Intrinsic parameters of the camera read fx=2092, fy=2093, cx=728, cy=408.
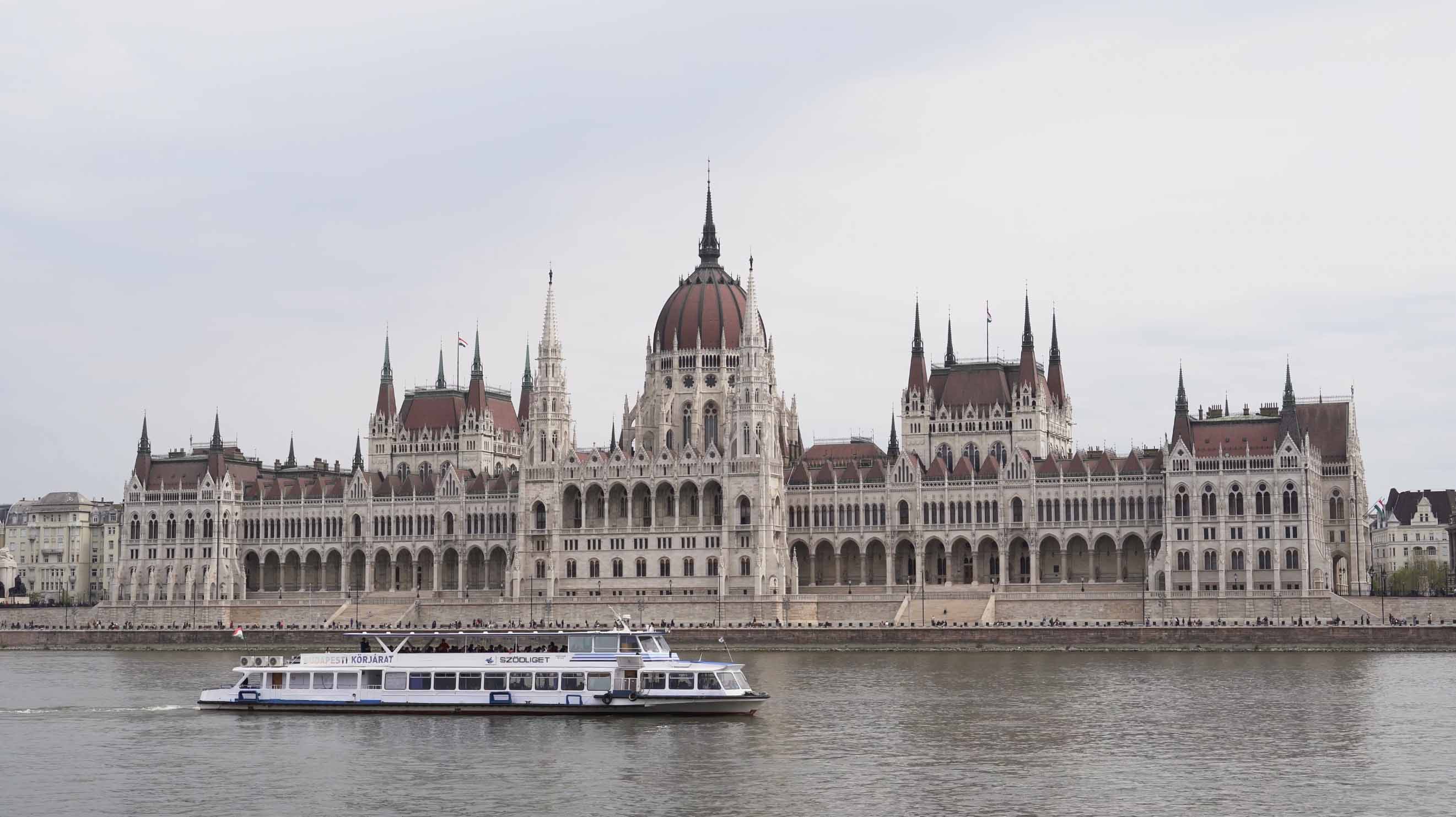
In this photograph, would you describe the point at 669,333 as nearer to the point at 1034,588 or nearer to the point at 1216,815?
the point at 1034,588

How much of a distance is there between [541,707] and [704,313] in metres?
89.9

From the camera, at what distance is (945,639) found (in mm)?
121562

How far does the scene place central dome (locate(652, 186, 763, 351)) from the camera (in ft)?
528

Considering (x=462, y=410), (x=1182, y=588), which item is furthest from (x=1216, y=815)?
(x=462, y=410)

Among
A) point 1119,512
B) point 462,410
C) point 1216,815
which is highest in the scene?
point 462,410

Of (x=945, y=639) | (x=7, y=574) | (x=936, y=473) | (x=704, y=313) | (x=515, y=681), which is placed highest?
(x=704, y=313)

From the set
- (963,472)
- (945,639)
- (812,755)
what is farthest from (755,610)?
(812,755)

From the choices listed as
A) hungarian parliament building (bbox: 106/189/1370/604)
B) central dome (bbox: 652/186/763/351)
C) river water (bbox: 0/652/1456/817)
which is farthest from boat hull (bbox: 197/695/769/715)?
central dome (bbox: 652/186/763/351)

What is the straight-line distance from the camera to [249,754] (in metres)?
63.5

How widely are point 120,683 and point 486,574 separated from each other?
62590mm

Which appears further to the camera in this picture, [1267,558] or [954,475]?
[954,475]

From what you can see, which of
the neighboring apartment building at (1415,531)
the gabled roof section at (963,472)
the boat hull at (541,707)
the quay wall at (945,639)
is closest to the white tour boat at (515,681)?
the boat hull at (541,707)

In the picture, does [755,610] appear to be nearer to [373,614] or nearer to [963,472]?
[963,472]

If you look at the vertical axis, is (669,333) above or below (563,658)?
above
